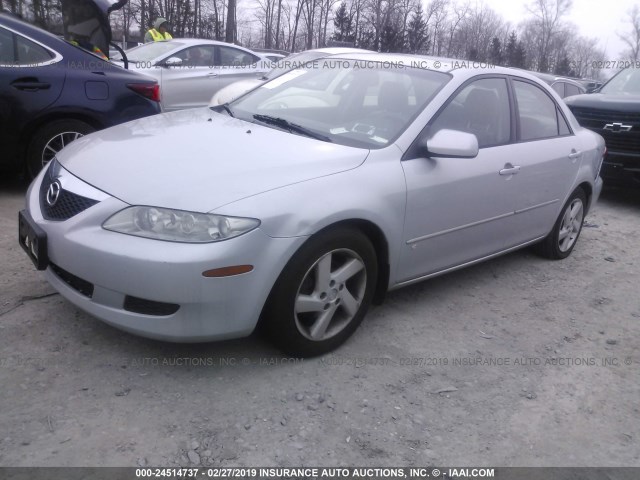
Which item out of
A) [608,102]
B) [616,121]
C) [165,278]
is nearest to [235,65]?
[608,102]

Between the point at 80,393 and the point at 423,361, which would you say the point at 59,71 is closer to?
the point at 80,393

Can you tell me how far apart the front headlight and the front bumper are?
3 cm

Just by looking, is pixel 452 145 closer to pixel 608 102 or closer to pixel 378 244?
pixel 378 244

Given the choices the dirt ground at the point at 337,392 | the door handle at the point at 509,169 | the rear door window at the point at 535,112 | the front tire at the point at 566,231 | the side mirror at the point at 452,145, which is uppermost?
the rear door window at the point at 535,112

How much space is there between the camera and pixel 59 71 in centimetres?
519

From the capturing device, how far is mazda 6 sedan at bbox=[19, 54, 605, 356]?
8.70ft

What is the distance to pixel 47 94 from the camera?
5.12 metres

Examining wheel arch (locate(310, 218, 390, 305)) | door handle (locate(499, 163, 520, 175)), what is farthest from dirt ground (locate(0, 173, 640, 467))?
door handle (locate(499, 163, 520, 175))

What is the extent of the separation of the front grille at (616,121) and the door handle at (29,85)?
6.24 meters

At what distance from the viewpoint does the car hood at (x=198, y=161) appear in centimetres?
274

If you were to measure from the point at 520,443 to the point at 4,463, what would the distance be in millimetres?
2114

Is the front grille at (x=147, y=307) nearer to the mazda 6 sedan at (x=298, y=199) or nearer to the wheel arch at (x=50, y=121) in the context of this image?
the mazda 6 sedan at (x=298, y=199)

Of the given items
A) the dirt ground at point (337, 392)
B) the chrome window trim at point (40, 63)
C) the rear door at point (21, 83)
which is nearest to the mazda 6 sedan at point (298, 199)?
the dirt ground at point (337, 392)

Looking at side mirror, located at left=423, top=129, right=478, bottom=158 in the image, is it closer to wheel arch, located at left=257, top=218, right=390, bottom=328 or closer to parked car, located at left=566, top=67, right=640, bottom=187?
wheel arch, located at left=257, top=218, right=390, bottom=328
